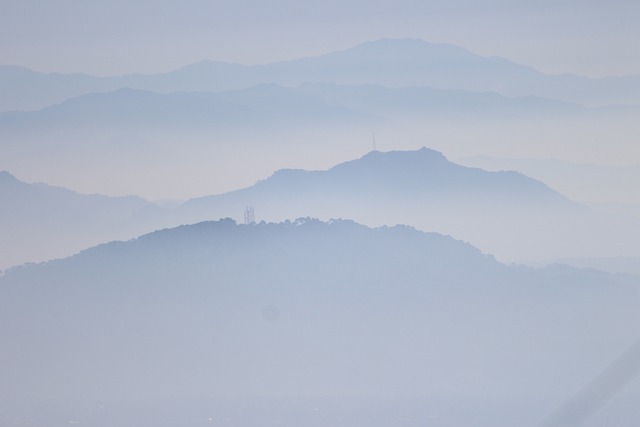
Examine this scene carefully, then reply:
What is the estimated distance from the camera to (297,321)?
65.8 m

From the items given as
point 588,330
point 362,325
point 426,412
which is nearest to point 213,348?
point 362,325

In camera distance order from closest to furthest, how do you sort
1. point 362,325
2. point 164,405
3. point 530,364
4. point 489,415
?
point 489,415, point 164,405, point 530,364, point 362,325

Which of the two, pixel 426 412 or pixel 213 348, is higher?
pixel 213 348

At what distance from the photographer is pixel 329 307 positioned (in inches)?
2608

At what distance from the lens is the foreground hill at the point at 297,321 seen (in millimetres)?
60375

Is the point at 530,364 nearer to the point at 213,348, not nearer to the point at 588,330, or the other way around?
the point at 588,330

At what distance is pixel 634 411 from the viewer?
52969 mm

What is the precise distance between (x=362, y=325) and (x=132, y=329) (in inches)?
473

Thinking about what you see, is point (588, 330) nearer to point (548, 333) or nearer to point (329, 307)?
point (548, 333)

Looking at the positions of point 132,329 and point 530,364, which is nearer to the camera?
point 530,364

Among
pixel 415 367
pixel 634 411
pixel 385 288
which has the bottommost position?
pixel 634 411

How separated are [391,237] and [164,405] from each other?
17327 mm

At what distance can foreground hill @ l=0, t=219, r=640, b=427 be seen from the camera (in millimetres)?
60375

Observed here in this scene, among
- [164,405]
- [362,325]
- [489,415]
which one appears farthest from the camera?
[362,325]
